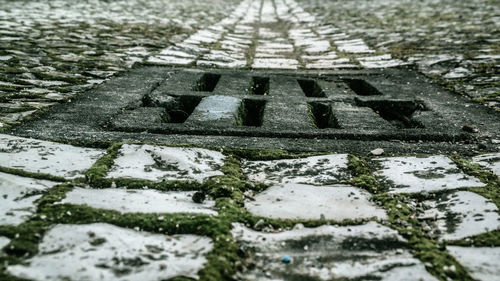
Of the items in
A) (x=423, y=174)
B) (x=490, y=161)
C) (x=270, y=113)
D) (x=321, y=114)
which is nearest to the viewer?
(x=423, y=174)

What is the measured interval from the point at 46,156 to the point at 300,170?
1.15 meters

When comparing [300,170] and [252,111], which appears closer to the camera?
[300,170]

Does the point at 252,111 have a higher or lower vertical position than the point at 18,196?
lower

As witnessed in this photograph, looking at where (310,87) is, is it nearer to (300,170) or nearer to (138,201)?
(300,170)

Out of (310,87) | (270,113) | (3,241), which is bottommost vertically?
(310,87)

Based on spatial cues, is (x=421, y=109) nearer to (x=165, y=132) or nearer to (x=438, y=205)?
(x=438, y=205)

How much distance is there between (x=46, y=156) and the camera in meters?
1.86

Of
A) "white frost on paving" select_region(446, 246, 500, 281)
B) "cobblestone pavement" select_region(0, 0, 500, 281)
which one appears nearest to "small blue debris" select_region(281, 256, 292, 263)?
"cobblestone pavement" select_region(0, 0, 500, 281)

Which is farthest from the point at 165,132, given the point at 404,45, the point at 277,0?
the point at 277,0

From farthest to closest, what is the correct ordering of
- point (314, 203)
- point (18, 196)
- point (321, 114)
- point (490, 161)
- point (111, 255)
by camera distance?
point (321, 114) < point (490, 161) < point (314, 203) < point (18, 196) < point (111, 255)

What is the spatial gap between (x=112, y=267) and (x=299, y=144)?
51.2 inches

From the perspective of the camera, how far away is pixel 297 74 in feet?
13.0

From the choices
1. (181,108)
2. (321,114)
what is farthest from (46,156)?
(321,114)

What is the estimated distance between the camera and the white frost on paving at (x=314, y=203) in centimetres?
149
